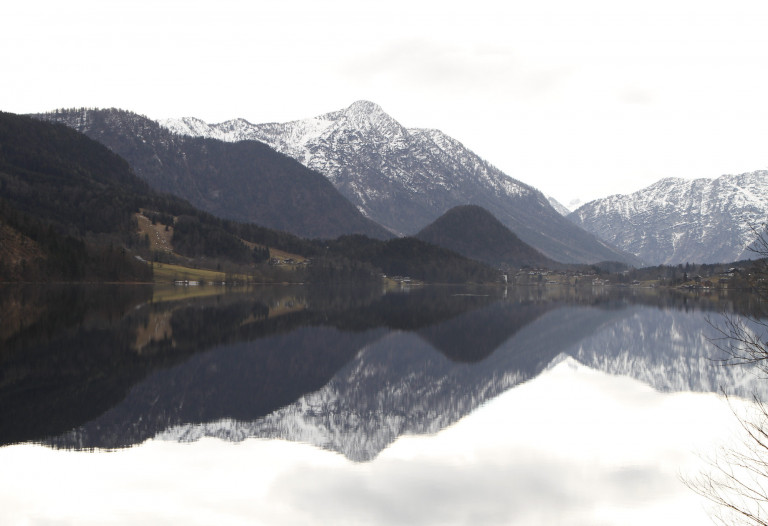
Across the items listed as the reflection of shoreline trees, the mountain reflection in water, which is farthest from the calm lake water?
the reflection of shoreline trees

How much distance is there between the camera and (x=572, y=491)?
22172 millimetres

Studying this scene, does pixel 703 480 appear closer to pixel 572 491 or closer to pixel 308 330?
pixel 572 491

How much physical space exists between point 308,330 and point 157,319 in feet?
58.2

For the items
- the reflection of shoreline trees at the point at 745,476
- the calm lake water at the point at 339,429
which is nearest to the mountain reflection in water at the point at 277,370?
the calm lake water at the point at 339,429

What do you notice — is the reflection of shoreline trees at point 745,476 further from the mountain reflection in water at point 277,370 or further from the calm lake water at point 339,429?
the mountain reflection in water at point 277,370

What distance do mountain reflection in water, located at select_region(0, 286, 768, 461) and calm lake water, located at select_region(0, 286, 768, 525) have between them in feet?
0.65

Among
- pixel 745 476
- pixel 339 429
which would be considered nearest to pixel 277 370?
pixel 339 429

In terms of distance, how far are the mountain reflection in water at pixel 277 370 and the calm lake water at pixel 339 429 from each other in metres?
0.20

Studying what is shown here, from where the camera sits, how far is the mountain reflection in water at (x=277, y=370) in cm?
2889

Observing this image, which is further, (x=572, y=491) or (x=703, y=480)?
(x=703, y=480)

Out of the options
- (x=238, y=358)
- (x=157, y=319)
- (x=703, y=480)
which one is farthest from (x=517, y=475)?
(x=157, y=319)

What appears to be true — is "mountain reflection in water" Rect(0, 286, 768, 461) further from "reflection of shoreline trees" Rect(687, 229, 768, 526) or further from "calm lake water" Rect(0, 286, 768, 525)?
"reflection of shoreline trees" Rect(687, 229, 768, 526)

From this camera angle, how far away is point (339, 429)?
30.3m

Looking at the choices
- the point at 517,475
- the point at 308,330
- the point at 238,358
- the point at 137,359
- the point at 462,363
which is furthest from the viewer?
the point at 308,330
